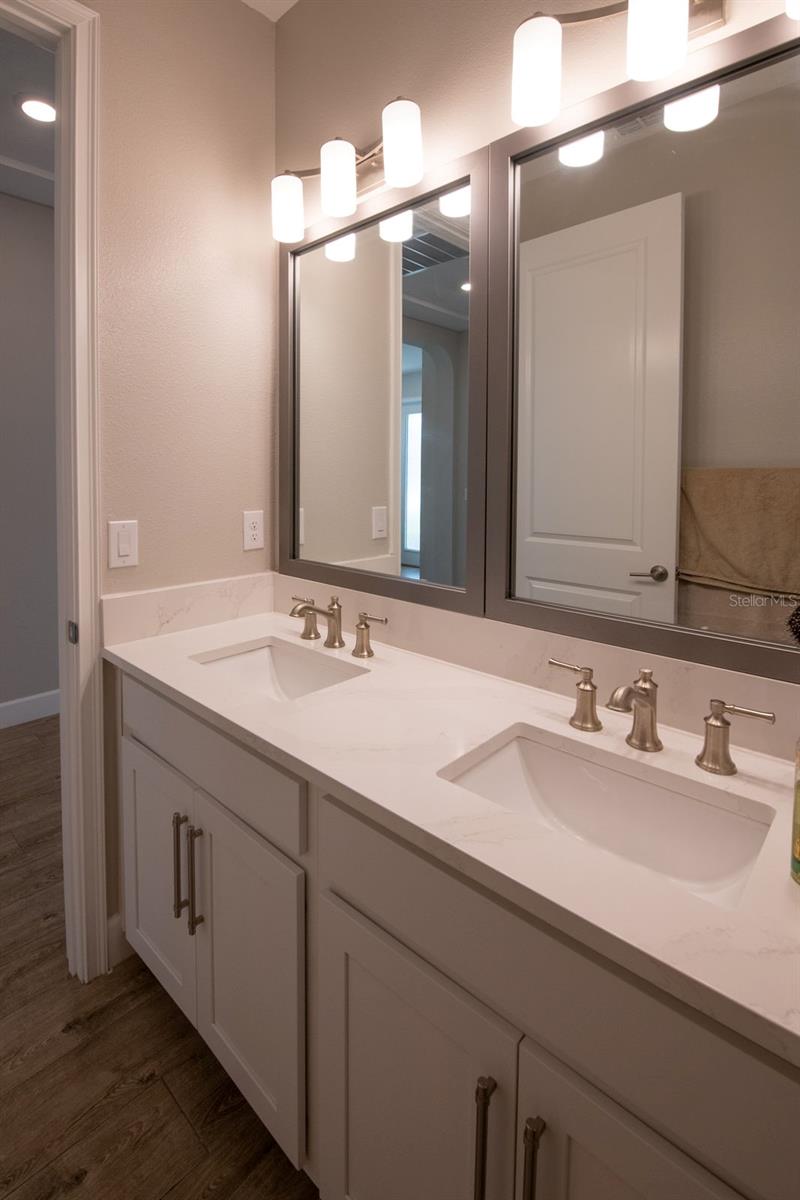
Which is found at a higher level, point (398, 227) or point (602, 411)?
point (398, 227)

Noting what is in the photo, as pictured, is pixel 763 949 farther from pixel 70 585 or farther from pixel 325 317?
pixel 325 317

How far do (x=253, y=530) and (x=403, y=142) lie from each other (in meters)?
1.04

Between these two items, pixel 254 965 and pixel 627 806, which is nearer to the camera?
pixel 627 806

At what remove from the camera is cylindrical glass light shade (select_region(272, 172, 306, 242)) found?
1.67 m

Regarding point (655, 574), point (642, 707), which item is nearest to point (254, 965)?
point (642, 707)

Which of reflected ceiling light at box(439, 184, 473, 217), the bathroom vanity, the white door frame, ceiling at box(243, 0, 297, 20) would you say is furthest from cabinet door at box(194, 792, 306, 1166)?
ceiling at box(243, 0, 297, 20)

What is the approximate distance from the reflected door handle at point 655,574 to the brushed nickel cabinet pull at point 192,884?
98 cm

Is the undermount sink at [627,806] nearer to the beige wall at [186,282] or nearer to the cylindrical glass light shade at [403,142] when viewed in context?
the beige wall at [186,282]

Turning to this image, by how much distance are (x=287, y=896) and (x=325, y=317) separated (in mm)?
1500

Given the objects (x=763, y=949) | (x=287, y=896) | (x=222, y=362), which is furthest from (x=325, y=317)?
(x=763, y=949)

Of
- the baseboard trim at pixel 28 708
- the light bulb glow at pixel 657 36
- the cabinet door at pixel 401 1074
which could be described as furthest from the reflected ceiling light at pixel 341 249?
the baseboard trim at pixel 28 708

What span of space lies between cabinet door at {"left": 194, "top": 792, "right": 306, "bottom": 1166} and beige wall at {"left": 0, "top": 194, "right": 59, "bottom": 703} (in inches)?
92.2

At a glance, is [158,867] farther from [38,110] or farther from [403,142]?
[38,110]

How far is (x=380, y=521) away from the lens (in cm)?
172
